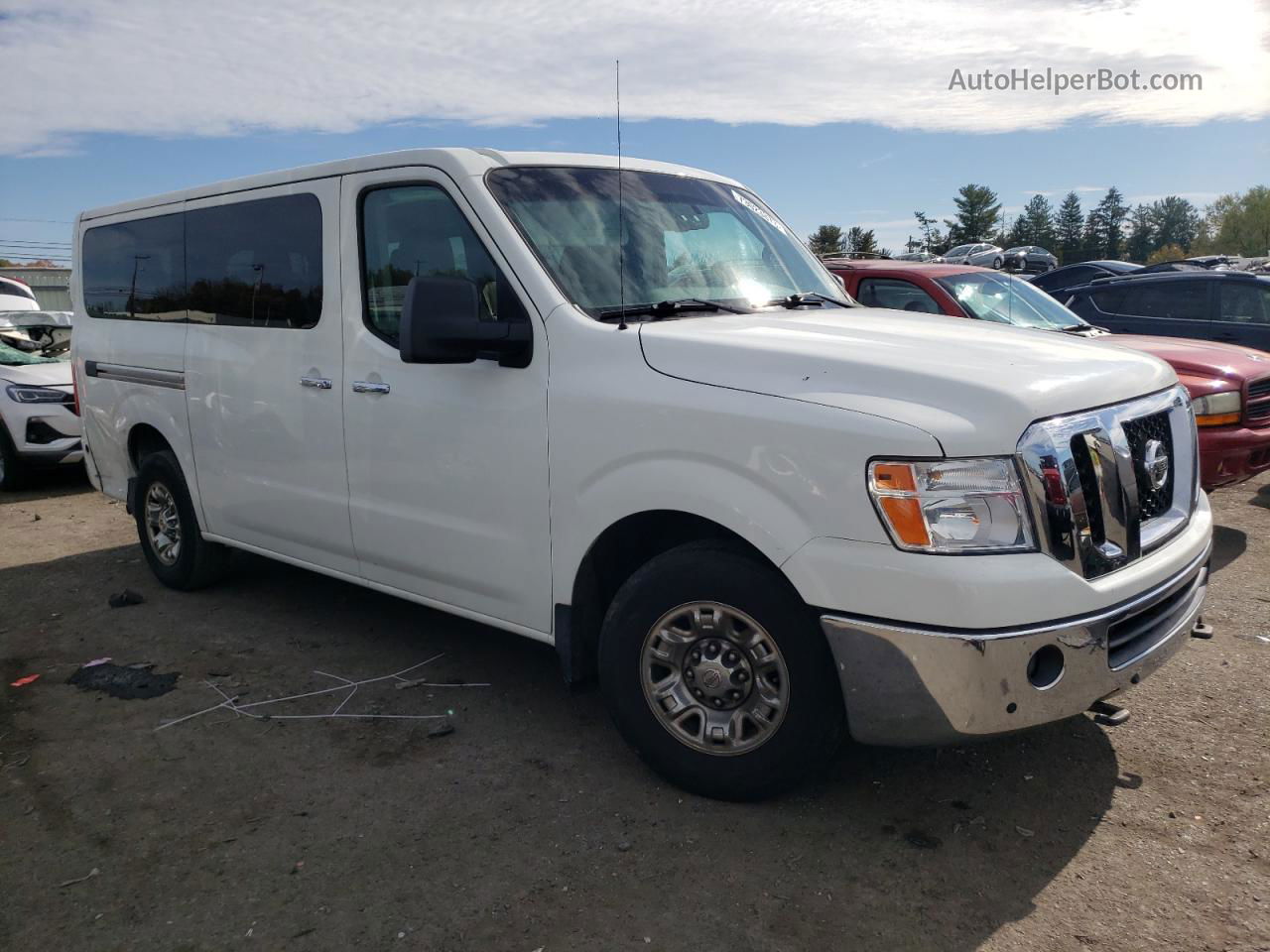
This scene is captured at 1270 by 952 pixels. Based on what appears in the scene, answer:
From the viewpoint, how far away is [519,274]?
362 centimetres

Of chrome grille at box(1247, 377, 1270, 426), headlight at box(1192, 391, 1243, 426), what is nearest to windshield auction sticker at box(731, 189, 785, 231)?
headlight at box(1192, 391, 1243, 426)

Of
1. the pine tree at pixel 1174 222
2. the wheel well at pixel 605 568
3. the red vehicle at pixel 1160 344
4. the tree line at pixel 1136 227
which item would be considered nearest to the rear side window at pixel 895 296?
the red vehicle at pixel 1160 344

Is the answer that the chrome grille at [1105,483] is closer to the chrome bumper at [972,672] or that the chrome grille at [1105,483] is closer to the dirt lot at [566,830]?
the chrome bumper at [972,672]

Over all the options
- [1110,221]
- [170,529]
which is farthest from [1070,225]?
[170,529]

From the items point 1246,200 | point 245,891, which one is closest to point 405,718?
point 245,891

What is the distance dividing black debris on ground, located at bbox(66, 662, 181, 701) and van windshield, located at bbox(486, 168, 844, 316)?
2.63m

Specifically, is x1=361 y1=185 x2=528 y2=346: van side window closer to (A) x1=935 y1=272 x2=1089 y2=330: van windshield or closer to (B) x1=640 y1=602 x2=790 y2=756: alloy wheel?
(B) x1=640 y1=602 x2=790 y2=756: alloy wheel

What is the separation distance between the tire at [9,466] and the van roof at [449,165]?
5505mm

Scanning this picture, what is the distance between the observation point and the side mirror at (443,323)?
341cm

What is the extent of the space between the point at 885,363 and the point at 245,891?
7.84 feet

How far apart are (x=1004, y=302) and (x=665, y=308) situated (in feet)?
15.7

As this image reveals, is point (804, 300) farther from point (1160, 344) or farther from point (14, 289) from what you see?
point (14, 289)

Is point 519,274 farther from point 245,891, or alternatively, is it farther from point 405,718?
point 245,891

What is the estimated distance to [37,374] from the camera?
963 cm
